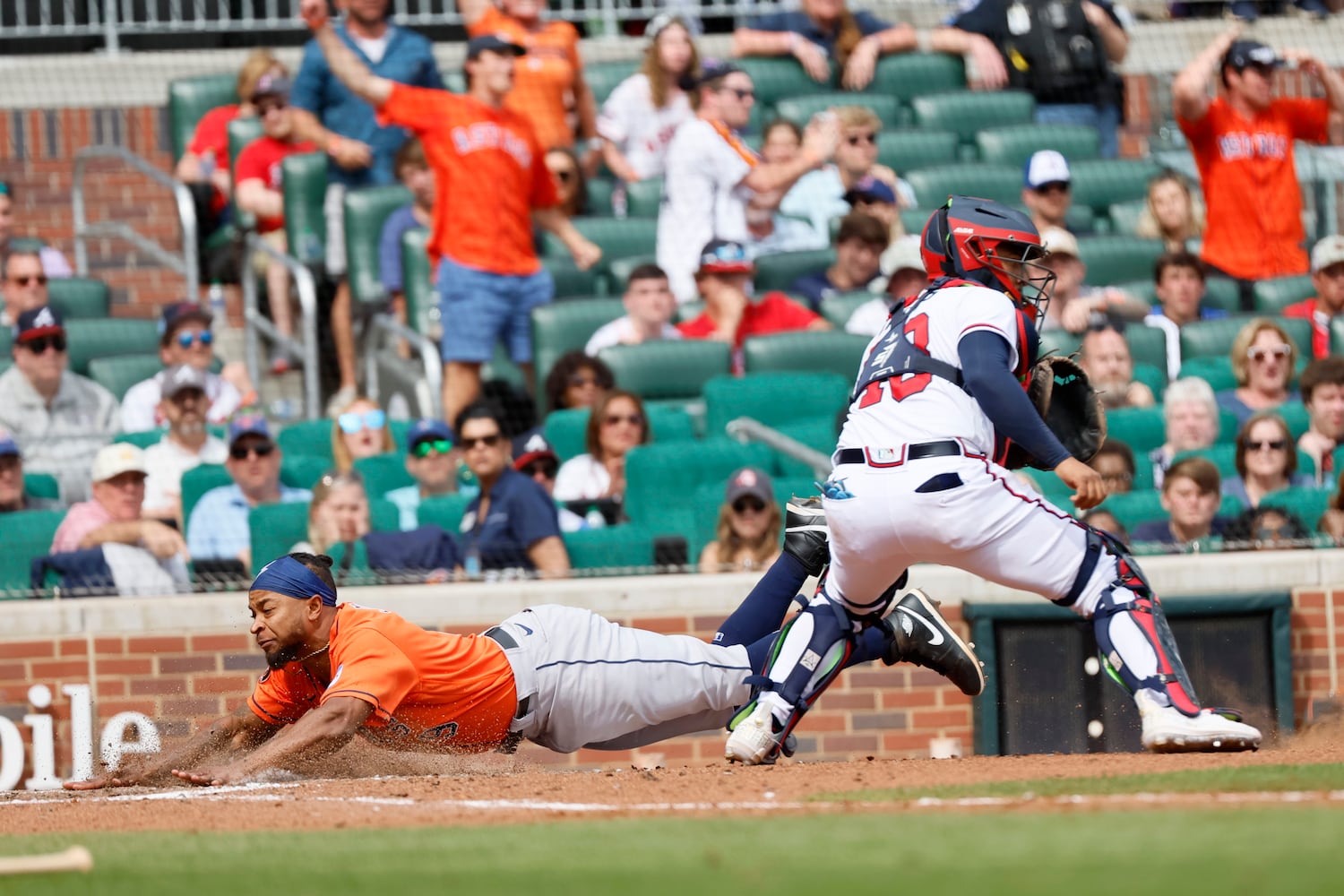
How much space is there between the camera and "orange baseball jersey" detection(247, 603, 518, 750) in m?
5.45

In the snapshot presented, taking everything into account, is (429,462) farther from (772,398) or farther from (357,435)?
(772,398)

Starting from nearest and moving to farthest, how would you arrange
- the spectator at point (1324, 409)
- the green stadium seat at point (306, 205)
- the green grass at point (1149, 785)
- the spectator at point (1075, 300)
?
1. the green grass at point (1149, 785)
2. the spectator at point (1324, 409)
3. the spectator at point (1075, 300)
4. the green stadium seat at point (306, 205)

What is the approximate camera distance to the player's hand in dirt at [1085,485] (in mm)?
5164

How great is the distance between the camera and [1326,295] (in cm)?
930

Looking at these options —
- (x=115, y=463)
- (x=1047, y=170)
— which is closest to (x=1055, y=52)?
(x=1047, y=170)

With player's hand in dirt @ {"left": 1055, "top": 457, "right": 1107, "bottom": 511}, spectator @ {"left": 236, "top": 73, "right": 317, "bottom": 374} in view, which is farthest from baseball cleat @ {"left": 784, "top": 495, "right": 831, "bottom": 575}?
spectator @ {"left": 236, "top": 73, "right": 317, "bottom": 374}

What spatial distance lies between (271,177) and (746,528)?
13.8 ft

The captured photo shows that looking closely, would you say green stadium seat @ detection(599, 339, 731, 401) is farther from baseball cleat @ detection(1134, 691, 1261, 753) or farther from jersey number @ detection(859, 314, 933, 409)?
baseball cleat @ detection(1134, 691, 1261, 753)

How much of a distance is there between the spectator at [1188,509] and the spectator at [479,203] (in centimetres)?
323

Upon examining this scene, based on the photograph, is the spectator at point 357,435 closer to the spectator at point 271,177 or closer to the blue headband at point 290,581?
the spectator at point 271,177

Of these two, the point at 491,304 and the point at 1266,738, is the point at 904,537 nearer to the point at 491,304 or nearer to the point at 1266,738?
the point at 1266,738

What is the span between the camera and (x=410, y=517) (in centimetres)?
803

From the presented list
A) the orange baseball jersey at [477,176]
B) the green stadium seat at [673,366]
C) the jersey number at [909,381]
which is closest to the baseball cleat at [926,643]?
the jersey number at [909,381]

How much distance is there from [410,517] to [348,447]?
638 mm
